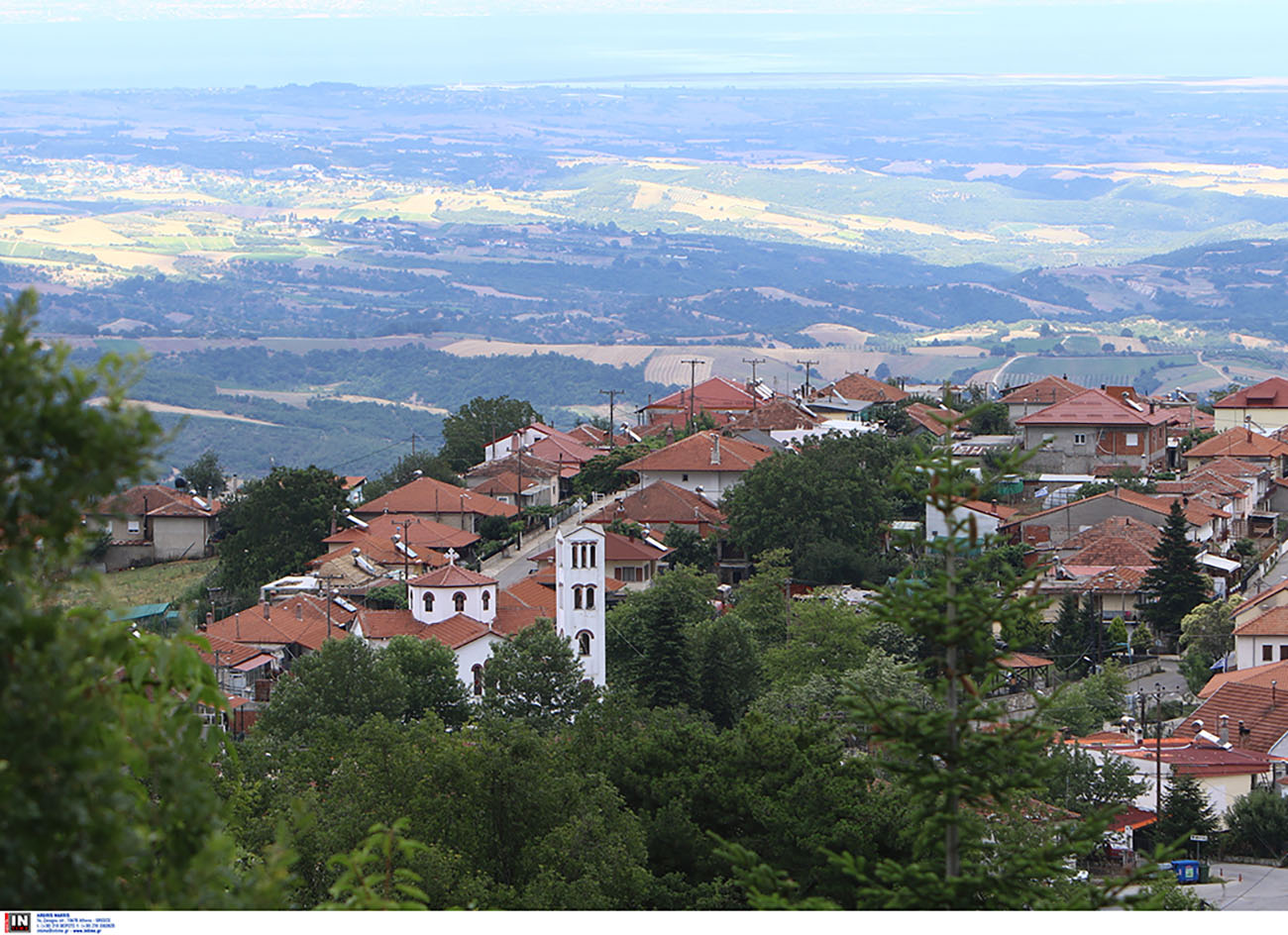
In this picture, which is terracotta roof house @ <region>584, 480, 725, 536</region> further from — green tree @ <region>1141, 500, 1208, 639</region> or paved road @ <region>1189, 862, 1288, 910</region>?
paved road @ <region>1189, 862, 1288, 910</region>

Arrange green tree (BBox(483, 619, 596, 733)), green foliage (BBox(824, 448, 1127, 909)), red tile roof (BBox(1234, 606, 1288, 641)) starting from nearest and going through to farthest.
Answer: green foliage (BBox(824, 448, 1127, 909)) < green tree (BBox(483, 619, 596, 733)) < red tile roof (BBox(1234, 606, 1288, 641))

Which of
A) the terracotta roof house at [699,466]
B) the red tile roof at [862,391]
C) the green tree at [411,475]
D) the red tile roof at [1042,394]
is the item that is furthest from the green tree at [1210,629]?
the red tile roof at [862,391]

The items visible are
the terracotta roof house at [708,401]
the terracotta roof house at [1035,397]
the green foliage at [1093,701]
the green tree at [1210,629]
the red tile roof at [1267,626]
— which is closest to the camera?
the green foliage at [1093,701]

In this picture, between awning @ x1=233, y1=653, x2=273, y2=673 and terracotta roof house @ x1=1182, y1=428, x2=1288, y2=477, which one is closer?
awning @ x1=233, y1=653, x2=273, y2=673

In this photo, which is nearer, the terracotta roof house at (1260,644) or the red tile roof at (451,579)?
the terracotta roof house at (1260,644)

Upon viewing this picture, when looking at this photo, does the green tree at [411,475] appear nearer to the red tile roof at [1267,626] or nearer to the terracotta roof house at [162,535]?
the terracotta roof house at [162,535]

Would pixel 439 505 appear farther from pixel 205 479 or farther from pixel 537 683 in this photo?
pixel 537 683

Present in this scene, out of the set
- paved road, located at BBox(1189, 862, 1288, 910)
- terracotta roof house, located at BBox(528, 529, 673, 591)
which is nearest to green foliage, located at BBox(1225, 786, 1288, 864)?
paved road, located at BBox(1189, 862, 1288, 910)
